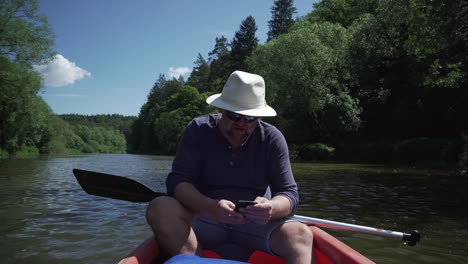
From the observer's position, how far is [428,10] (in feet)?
37.6

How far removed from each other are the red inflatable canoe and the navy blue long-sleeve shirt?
0.34 meters

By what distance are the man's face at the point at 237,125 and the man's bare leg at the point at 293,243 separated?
0.69 meters

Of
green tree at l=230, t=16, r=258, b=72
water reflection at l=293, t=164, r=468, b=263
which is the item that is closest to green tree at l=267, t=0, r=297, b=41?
green tree at l=230, t=16, r=258, b=72

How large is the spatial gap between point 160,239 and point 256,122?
107 centimetres

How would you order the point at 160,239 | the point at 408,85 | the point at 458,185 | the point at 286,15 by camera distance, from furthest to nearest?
the point at 286,15 → the point at 408,85 → the point at 458,185 → the point at 160,239

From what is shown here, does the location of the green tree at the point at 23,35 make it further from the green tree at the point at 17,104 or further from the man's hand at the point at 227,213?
the man's hand at the point at 227,213

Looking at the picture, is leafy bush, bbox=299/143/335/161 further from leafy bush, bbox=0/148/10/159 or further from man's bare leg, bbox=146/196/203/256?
man's bare leg, bbox=146/196/203/256

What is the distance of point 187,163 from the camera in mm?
2693

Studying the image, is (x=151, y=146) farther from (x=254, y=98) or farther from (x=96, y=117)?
(x=96, y=117)

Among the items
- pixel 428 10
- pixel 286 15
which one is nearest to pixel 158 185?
pixel 428 10

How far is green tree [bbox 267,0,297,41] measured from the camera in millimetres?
53938

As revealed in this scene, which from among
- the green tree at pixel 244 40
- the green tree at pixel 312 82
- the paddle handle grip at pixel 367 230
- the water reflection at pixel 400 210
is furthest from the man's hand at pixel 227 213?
the green tree at pixel 244 40

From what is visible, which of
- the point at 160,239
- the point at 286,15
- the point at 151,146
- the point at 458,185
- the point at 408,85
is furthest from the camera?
the point at 151,146

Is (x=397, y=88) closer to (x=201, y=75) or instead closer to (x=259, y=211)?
Result: (x=259, y=211)
